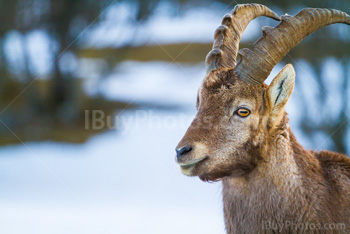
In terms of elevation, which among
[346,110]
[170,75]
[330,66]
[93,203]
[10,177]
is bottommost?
[93,203]

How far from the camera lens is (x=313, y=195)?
532 cm

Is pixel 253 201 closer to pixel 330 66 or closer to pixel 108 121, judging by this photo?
pixel 330 66

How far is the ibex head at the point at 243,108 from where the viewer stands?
511 cm

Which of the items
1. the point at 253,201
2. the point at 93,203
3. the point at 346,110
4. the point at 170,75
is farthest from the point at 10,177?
the point at 170,75

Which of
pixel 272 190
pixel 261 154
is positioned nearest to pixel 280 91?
pixel 261 154

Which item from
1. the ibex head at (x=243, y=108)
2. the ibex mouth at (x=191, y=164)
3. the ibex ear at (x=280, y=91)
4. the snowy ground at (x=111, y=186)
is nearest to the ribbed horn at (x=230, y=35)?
the ibex head at (x=243, y=108)

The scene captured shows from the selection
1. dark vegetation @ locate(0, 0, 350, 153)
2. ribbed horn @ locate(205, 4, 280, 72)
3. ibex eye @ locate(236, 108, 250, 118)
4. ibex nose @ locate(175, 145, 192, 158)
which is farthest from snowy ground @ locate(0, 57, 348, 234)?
ibex nose @ locate(175, 145, 192, 158)

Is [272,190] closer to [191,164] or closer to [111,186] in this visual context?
[191,164]

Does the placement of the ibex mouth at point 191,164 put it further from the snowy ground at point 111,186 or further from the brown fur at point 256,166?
the snowy ground at point 111,186

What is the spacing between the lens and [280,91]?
17.7 feet

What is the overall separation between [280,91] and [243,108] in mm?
456

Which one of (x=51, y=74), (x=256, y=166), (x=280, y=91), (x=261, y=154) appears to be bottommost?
(x=256, y=166)

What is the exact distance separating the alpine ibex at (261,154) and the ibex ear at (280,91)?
0.03 ft

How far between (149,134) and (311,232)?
536 inches
